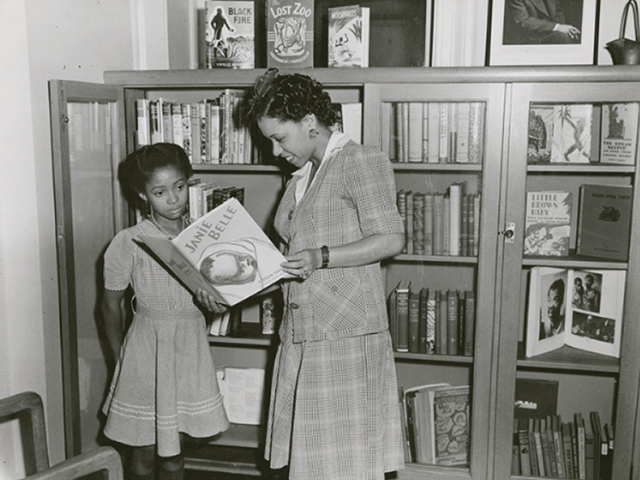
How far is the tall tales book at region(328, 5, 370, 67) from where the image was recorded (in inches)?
103

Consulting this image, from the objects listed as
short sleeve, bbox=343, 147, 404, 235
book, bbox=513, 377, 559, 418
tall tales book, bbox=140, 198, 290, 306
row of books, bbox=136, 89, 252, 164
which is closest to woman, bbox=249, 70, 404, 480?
short sleeve, bbox=343, 147, 404, 235

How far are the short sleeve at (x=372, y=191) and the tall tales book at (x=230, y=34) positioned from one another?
0.96m

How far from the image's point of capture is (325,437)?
2080 mm

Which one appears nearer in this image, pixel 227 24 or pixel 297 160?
pixel 297 160

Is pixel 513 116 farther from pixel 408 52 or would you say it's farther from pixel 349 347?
pixel 349 347

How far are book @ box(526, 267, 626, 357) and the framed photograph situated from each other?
2.74ft

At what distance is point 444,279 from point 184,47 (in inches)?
63.1

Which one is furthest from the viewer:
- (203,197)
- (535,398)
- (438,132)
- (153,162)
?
(535,398)

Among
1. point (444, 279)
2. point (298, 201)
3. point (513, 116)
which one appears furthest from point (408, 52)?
point (298, 201)

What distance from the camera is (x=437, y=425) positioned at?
2760 mm

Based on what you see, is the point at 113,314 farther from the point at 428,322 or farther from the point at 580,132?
the point at 580,132

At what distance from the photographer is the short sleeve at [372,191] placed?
1.96m

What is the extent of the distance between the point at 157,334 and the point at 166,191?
18.6 inches

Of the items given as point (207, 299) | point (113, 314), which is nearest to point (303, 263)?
point (207, 299)
